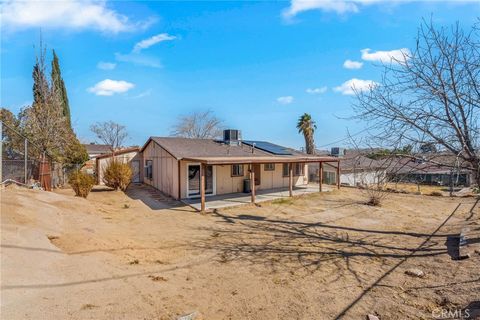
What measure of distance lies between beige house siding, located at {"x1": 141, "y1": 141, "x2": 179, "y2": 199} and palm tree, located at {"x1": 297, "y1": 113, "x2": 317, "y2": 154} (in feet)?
62.0

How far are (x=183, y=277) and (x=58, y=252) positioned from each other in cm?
261

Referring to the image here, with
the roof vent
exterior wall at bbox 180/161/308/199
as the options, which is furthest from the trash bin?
the roof vent

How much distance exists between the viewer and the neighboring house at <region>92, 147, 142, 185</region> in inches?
833

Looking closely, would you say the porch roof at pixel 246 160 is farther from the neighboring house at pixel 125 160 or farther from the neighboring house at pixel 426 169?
the neighboring house at pixel 125 160

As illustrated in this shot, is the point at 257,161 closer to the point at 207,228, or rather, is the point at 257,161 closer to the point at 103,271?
the point at 207,228

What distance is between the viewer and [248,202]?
14117mm

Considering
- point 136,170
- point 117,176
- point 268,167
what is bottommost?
point 117,176

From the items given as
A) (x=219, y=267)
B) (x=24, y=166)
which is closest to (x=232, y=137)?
(x=24, y=166)

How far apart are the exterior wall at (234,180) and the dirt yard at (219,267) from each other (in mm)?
4291

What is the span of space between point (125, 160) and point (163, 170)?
6223mm

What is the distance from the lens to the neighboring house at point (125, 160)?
69.4 ft

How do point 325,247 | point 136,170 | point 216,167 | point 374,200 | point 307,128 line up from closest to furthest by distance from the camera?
point 325,247
point 374,200
point 216,167
point 136,170
point 307,128

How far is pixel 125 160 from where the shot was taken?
21.4m

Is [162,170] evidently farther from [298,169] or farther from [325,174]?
[325,174]
